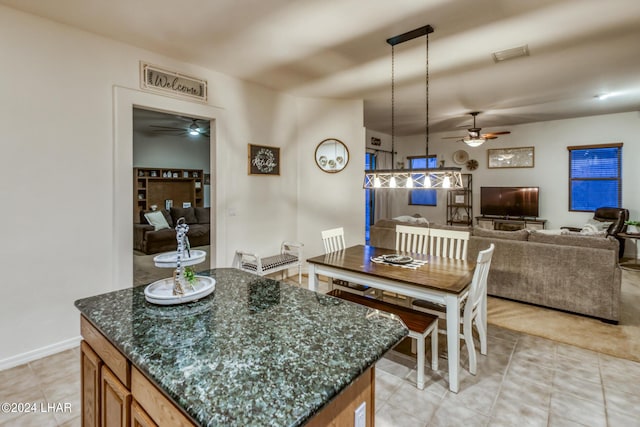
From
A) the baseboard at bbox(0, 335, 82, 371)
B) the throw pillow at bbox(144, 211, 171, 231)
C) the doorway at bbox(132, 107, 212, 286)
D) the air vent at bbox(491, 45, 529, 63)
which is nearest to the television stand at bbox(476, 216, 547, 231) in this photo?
the air vent at bbox(491, 45, 529, 63)

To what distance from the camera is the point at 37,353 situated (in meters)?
2.60

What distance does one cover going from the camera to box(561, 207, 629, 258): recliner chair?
506 cm

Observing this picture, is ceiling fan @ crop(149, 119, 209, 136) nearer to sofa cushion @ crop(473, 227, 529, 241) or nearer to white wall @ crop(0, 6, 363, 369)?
white wall @ crop(0, 6, 363, 369)

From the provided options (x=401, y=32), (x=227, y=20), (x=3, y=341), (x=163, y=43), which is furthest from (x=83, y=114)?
(x=401, y=32)

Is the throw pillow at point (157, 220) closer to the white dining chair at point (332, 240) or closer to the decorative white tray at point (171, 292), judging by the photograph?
the white dining chair at point (332, 240)

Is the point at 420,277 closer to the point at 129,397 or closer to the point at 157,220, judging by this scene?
the point at 129,397

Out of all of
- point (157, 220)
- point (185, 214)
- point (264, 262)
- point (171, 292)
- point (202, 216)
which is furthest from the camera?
point (202, 216)

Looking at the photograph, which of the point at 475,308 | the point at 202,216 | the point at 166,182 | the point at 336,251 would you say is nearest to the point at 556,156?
the point at 475,308

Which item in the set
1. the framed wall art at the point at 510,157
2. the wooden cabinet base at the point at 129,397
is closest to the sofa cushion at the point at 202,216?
the wooden cabinet base at the point at 129,397

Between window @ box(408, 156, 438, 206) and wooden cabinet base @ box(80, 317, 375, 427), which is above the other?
window @ box(408, 156, 438, 206)

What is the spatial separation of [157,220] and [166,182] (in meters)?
1.55

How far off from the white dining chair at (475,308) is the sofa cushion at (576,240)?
5.01 ft

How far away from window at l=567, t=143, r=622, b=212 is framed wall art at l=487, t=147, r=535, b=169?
0.68 metres

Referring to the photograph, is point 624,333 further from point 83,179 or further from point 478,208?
point 83,179
